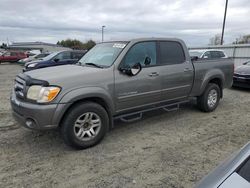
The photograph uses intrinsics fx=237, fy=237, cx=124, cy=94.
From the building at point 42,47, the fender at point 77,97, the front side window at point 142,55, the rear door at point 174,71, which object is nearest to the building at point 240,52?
the rear door at point 174,71

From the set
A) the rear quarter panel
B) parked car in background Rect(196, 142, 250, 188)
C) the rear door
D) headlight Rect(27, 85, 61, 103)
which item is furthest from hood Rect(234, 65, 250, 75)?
parked car in background Rect(196, 142, 250, 188)

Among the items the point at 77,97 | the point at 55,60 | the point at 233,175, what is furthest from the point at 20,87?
the point at 55,60

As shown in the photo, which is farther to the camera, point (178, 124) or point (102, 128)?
point (178, 124)

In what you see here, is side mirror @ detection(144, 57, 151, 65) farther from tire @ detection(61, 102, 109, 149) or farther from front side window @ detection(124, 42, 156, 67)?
tire @ detection(61, 102, 109, 149)

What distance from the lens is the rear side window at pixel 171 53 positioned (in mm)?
5059

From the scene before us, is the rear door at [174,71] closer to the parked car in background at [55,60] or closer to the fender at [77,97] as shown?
the fender at [77,97]

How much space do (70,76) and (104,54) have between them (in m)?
1.17

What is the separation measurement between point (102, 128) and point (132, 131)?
926 mm

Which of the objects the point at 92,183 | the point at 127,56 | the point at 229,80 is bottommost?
the point at 92,183

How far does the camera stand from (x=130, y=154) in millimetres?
3852

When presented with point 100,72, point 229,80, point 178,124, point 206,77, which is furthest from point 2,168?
point 229,80

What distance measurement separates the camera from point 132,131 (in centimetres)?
484

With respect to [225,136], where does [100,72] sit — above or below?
above

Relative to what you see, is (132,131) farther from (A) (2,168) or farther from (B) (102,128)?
(A) (2,168)
